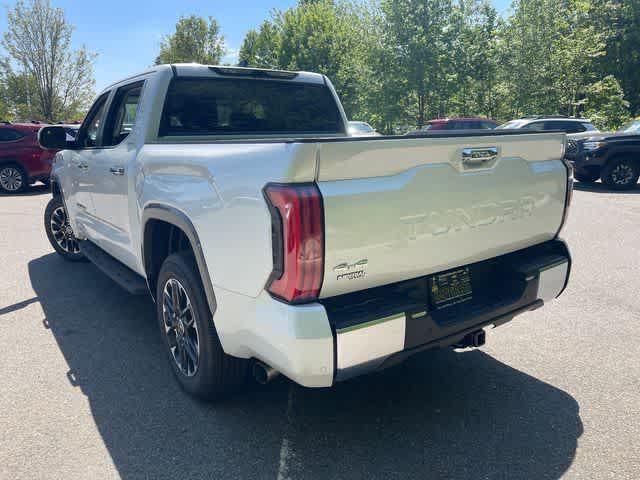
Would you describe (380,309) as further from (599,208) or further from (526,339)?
(599,208)

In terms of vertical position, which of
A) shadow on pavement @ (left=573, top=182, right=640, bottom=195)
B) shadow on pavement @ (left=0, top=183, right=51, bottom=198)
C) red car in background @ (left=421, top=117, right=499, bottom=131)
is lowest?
shadow on pavement @ (left=0, top=183, right=51, bottom=198)

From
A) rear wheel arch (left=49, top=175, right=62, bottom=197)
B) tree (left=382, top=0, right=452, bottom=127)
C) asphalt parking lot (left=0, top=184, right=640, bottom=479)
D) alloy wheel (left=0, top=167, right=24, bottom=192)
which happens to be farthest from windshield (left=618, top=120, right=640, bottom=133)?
tree (left=382, top=0, right=452, bottom=127)

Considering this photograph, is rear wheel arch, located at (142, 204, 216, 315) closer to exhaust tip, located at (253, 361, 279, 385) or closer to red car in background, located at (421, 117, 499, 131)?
exhaust tip, located at (253, 361, 279, 385)

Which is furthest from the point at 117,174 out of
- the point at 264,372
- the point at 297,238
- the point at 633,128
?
the point at 633,128

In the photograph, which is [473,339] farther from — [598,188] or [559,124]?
Answer: [559,124]

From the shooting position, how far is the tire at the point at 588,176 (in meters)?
13.6

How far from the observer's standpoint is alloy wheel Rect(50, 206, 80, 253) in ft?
21.3

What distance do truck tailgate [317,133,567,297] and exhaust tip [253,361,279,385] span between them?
1.79 feet

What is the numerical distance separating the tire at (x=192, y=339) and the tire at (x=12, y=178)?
12683mm

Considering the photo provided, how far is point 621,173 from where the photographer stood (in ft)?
42.8

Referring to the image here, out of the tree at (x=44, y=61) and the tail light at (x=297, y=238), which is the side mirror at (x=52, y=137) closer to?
the tail light at (x=297, y=238)

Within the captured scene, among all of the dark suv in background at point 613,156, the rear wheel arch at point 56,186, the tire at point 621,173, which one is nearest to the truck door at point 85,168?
the rear wheel arch at point 56,186

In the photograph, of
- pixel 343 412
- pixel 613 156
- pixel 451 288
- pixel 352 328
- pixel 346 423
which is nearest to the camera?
pixel 352 328

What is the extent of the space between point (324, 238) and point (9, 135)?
46.7ft
